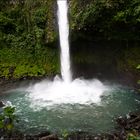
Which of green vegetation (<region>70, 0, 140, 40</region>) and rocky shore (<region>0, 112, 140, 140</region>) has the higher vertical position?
green vegetation (<region>70, 0, 140, 40</region>)

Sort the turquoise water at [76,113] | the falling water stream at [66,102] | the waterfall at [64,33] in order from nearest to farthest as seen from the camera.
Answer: the turquoise water at [76,113], the falling water stream at [66,102], the waterfall at [64,33]

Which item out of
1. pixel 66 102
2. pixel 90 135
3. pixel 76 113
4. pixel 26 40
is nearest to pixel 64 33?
pixel 26 40

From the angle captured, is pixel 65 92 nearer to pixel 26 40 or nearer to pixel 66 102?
pixel 66 102

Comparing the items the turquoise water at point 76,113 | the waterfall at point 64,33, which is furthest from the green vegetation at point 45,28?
the turquoise water at point 76,113

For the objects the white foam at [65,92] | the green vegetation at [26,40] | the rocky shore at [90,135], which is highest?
the green vegetation at [26,40]

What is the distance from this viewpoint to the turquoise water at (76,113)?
12.4 metres

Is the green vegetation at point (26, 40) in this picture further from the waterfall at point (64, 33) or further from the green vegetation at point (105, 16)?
the green vegetation at point (105, 16)

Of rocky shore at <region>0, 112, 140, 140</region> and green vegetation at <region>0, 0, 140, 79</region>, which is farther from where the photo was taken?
green vegetation at <region>0, 0, 140, 79</region>

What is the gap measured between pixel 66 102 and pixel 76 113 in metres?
1.06

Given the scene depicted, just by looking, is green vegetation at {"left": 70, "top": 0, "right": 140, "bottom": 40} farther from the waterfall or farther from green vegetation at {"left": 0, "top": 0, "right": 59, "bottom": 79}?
green vegetation at {"left": 0, "top": 0, "right": 59, "bottom": 79}

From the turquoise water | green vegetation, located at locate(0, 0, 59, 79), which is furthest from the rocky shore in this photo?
green vegetation, located at locate(0, 0, 59, 79)

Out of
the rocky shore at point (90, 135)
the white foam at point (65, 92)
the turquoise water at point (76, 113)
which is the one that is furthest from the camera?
the white foam at point (65, 92)

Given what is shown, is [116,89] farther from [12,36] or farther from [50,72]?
[12,36]

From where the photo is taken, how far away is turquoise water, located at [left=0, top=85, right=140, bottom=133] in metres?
12.4
